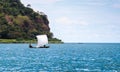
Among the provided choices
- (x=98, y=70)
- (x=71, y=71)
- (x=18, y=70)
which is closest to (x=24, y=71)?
(x=18, y=70)

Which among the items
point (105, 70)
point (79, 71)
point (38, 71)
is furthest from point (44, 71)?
point (105, 70)

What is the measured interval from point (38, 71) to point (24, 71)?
308 centimetres

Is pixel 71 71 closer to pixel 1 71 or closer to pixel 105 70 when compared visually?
pixel 105 70

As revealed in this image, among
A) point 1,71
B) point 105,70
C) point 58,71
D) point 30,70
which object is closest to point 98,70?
point 105,70

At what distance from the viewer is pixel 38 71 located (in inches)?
3479

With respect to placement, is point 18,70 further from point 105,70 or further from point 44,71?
point 105,70

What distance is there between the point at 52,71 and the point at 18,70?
26.2ft

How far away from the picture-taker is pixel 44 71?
8844 cm

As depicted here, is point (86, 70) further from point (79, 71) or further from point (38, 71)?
point (38, 71)

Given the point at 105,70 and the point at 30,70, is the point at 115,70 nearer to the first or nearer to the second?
the point at 105,70

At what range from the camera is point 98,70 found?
9175cm

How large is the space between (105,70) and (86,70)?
4501 mm

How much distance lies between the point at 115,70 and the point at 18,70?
2204cm

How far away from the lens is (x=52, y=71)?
289 ft
